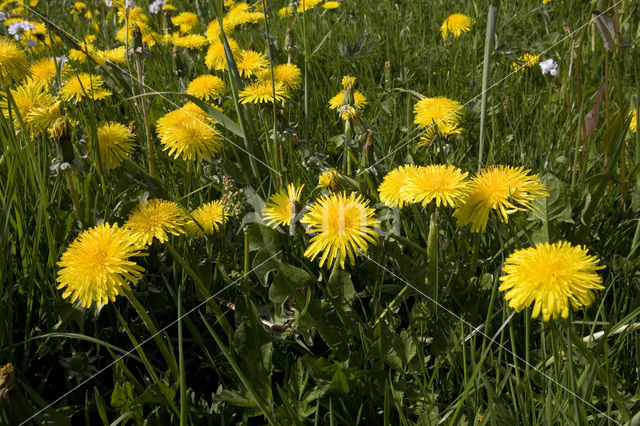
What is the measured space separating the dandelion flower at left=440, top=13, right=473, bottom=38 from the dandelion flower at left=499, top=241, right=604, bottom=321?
1807 mm

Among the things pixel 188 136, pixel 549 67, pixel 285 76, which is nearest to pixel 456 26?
pixel 549 67

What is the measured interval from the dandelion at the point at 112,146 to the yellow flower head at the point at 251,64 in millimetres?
576

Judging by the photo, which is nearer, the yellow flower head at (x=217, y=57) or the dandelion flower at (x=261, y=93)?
the dandelion flower at (x=261, y=93)

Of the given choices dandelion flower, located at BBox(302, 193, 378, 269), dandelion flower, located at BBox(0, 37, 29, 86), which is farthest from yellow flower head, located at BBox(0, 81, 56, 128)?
dandelion flower, located at BBox(302, 193, 378, 269)

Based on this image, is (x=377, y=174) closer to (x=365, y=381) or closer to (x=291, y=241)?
(x=291, y=241)

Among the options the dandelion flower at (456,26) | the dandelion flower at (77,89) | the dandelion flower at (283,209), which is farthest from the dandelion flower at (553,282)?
the dandelion flower at (456,26)

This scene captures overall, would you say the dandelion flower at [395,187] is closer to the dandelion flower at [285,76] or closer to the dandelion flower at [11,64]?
the dandelion flower at [285,76]

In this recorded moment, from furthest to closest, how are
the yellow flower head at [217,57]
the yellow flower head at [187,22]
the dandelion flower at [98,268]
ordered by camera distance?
the yellow flower head at [187,22]
the yellow flower head at [217,57]
the dandelion flower at [98,268]

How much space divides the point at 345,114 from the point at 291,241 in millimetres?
328

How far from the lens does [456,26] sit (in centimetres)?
234

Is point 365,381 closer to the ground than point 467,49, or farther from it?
closer to the ground

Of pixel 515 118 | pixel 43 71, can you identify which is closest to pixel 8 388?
pixel 43 71

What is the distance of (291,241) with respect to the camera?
111 cm

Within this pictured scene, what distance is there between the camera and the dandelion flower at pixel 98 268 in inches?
30.2
